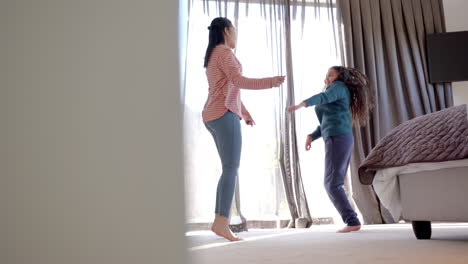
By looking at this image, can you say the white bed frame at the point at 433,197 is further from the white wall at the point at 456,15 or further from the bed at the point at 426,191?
the white wall at the point at 456,15

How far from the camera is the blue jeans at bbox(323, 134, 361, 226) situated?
273cm

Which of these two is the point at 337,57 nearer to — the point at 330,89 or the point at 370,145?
the point at 370,145

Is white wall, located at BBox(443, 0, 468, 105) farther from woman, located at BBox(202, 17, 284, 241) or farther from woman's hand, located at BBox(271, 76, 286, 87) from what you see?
woman's hand, located at BBox(271, 76, 286, 87)

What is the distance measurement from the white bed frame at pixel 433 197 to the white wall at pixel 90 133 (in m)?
1.61

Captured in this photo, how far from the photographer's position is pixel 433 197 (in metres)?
1.74

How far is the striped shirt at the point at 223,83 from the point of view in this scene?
2188 mm

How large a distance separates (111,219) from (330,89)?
2.59m

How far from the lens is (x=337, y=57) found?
155 inches

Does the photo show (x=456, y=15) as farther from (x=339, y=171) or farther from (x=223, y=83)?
(x=223, y=83)

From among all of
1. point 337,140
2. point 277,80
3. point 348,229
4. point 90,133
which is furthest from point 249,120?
point 90,133

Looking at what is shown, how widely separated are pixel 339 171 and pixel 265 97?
3.72 feet

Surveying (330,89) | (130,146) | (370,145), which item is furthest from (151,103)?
(370,145)

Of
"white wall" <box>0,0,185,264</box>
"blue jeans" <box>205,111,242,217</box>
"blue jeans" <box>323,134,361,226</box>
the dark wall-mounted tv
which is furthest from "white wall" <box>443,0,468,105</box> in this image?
"white wall" <box>0,0,185,264</box>

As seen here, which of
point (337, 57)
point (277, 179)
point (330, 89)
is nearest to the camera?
point (330, 89)
